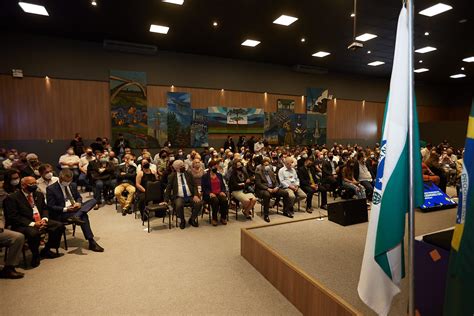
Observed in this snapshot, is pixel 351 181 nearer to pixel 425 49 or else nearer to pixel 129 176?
pixel 129 176

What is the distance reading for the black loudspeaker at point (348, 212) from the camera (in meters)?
4.54

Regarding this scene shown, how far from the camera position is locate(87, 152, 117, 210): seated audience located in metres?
6.87

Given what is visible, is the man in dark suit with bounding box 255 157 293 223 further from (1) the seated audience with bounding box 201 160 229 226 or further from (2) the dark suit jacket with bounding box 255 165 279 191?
(1) the seated audience with bounding box 201 160 229 226

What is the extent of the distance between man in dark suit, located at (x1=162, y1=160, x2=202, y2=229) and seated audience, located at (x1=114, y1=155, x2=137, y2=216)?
1.36 metres

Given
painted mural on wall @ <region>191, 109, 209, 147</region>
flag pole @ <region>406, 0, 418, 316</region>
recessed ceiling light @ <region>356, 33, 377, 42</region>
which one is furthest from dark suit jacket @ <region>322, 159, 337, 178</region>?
painted mural on wall @ <region>191, 109, 209, 147</region>

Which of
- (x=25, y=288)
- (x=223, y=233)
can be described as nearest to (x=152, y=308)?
(x=25, y=288)

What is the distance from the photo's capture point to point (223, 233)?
5.07 m

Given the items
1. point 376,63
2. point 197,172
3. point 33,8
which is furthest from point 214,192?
point 376,63

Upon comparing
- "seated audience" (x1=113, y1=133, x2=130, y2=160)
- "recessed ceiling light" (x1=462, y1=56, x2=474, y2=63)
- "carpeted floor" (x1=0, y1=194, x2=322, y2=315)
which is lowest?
"carpeted floor" (x1=0, y1=194, x2=322, y2=315)

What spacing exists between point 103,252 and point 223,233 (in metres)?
2.03

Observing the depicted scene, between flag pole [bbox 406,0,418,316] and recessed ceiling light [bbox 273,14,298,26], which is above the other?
recessed ceiling light [bbox 273,14,298,26]

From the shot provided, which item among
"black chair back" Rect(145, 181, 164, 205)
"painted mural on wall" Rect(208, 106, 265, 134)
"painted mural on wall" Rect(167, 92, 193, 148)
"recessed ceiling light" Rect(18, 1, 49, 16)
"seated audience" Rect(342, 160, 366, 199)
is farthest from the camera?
"painted mural on wall" Rect(208, 106, 265, 134)

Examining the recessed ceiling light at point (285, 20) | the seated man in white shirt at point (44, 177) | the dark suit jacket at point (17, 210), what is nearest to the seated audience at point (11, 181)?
the seated man in white shirt at point (44, 177)

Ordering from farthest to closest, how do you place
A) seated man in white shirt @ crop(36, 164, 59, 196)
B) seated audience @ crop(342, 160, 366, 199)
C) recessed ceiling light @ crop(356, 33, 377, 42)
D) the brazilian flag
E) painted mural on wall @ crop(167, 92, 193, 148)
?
A: 1. painted mural on wall @ crop(167, 92, 193, 148)
2. recessed ceiling light @ crop(356, 33, 377, 42)
3. seated audience @ crop(342, 160, 366, 199)
4. seated man in white shirt @ crop(36, 164, 59, 196)
5. the brazilian flag
